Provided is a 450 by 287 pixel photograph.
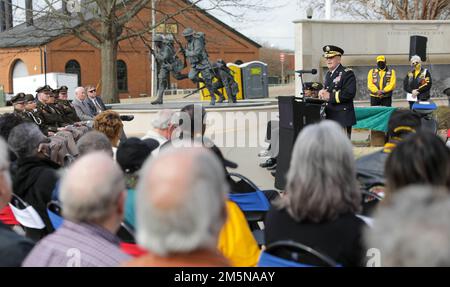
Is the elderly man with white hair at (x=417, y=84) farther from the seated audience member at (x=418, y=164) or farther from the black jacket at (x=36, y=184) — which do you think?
the seated audience member at (x=418, y=164)

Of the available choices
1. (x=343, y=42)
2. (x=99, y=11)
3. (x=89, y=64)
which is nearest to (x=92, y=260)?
(x=343, y=42)

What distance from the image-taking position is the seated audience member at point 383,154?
3979mm

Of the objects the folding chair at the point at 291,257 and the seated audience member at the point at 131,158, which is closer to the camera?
the folding chair at the point at 291,257

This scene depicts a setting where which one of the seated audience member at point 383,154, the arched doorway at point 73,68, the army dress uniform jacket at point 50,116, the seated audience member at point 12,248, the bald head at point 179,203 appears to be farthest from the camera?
the arched doorway at point 73,68

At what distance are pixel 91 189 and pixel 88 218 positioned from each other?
0.19 meters

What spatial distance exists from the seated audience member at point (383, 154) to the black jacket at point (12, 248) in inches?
84.8

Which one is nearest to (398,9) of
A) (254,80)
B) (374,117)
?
(254,80)

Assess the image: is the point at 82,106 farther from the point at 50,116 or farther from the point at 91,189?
the point at 91,189

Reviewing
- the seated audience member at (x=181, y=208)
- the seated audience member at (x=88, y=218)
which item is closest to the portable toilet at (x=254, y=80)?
the seated audience member at (x=88, y=218)

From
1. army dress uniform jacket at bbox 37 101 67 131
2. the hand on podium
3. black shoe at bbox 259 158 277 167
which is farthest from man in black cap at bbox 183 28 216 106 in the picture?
the hand on podium

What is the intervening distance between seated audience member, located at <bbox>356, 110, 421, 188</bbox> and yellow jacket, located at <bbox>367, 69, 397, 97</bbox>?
9.81m

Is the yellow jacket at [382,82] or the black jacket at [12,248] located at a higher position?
the yellow jacket at [382,82]

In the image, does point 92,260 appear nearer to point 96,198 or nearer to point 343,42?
point 96,198

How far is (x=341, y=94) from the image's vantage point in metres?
8.74
